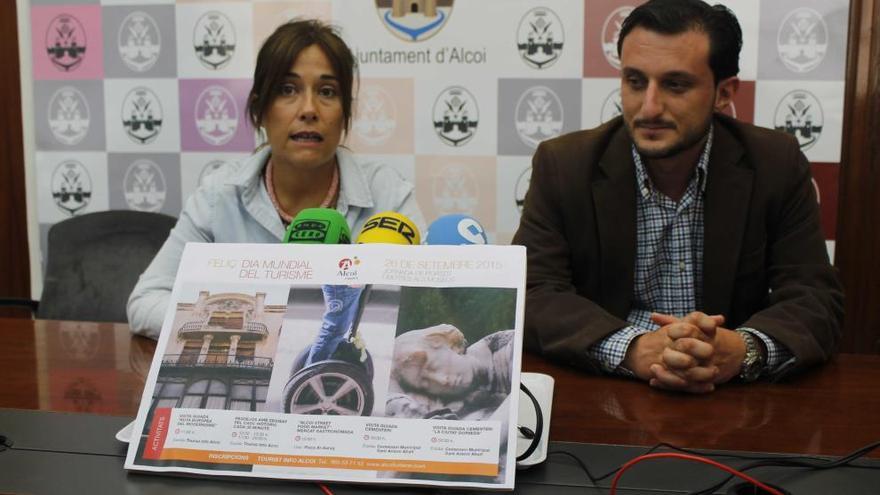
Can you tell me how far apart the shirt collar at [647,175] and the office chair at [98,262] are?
1.26 meters

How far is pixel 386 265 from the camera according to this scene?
37.7 inches

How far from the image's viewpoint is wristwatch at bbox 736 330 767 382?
135 centimetres

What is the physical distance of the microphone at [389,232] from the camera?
1.07 meters

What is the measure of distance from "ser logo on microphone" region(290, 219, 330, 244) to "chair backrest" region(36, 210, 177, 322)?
1.33 meters

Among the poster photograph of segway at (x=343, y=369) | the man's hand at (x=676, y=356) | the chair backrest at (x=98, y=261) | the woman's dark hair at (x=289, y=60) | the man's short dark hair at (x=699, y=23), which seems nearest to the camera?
the poster photograph of segway at (x=343, y=369)

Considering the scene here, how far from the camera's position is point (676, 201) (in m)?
1.87

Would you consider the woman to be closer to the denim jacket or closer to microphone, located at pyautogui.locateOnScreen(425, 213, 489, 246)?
the denim jacket

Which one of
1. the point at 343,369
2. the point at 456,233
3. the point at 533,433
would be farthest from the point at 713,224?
the point at 343,369

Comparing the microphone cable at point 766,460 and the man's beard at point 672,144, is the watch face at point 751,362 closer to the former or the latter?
the microphone cable at point 766,460

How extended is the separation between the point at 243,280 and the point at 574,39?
1796 mm

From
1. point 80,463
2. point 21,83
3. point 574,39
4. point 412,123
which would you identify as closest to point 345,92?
point 412,123

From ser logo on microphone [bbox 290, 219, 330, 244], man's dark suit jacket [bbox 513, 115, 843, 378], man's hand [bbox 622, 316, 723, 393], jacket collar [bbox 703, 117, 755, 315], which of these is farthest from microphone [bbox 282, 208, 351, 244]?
jacket collar [bbox 703, 117, 755, 315]

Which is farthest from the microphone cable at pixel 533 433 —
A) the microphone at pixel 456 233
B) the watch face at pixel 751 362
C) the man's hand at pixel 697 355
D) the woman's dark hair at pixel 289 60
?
the woman's dark hair at pixel 289 60

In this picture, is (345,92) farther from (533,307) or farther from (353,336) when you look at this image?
(353,336)
